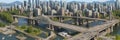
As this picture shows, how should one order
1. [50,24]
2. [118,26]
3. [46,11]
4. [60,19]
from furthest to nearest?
A: [46,11], [60,19], [118,26], [50,24]

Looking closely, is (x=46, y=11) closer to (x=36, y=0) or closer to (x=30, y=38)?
(x=36, y=0)

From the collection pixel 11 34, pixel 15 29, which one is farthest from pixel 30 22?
pixel 11 34

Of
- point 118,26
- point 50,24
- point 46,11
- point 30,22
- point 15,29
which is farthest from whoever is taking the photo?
point 46,11

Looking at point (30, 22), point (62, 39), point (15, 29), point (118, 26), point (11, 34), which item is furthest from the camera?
point (30, 22)

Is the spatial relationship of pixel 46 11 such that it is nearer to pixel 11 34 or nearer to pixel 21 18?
pixel 21 18

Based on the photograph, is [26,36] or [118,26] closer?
[26,36]

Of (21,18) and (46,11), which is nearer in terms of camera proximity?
(21,18)

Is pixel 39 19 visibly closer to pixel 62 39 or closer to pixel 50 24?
pixel 50 24

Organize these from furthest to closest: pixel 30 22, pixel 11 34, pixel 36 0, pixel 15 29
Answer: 1. pixel 36 0
2. pixel 30 22
3. pixel 15 29
4. pixel 11 34

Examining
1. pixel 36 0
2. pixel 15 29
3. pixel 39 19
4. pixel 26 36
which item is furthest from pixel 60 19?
pixel 36 0
